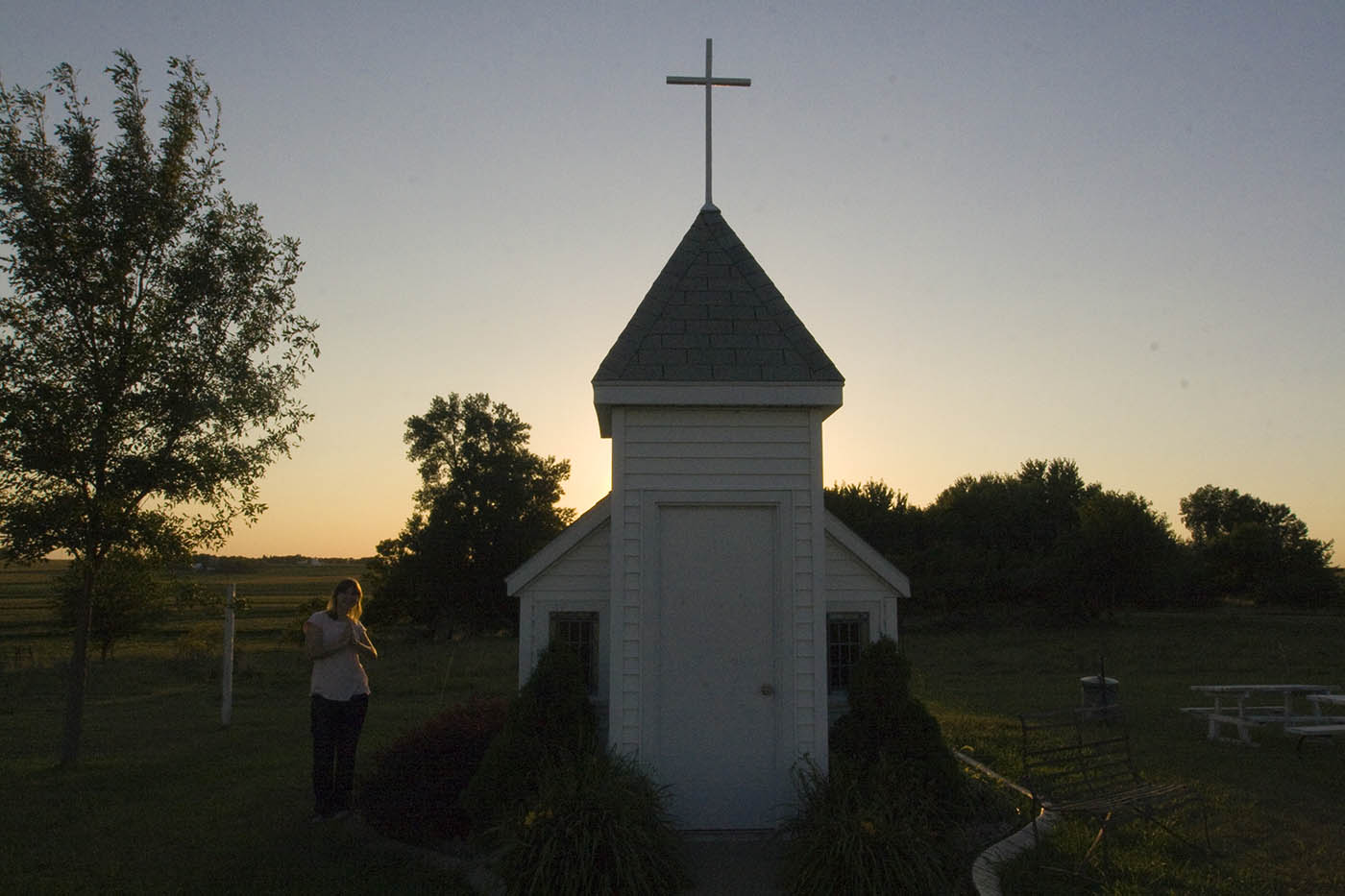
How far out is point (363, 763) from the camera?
10562mm

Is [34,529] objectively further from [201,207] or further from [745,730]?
[745,730]

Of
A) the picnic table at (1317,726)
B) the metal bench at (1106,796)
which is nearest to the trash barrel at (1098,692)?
the picnic table at (1317,726)

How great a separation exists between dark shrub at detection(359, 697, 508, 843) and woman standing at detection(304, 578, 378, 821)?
276mm

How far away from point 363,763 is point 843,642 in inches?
206

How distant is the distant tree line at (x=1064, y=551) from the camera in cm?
4053

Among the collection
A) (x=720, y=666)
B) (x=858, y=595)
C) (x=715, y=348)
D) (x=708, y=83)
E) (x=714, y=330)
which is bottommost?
(x=720, y=666)

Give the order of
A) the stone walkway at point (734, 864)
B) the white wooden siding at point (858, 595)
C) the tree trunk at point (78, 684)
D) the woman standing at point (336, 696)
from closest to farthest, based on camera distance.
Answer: the stone walkway at point (734, 864), the woman standing at point (336, 696), the white wooden siding at point (858, 595), the tree trunk at point (78, 684)

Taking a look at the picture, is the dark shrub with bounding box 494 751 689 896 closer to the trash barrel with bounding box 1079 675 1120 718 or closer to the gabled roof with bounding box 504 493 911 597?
the gabled roof with bounding box 504 493 911 597

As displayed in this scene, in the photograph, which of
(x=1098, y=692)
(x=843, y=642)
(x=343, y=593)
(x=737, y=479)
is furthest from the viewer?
(x=1098, y=692)

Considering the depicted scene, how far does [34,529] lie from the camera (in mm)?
10242

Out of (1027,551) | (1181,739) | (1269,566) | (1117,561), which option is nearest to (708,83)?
(1181,739)

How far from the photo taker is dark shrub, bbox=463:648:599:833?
22.9 feet

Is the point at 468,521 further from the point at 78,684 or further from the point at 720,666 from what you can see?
the point at 720,666

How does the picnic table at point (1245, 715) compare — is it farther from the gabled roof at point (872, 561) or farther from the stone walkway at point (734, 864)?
the stone walkway at point (734, 864)
